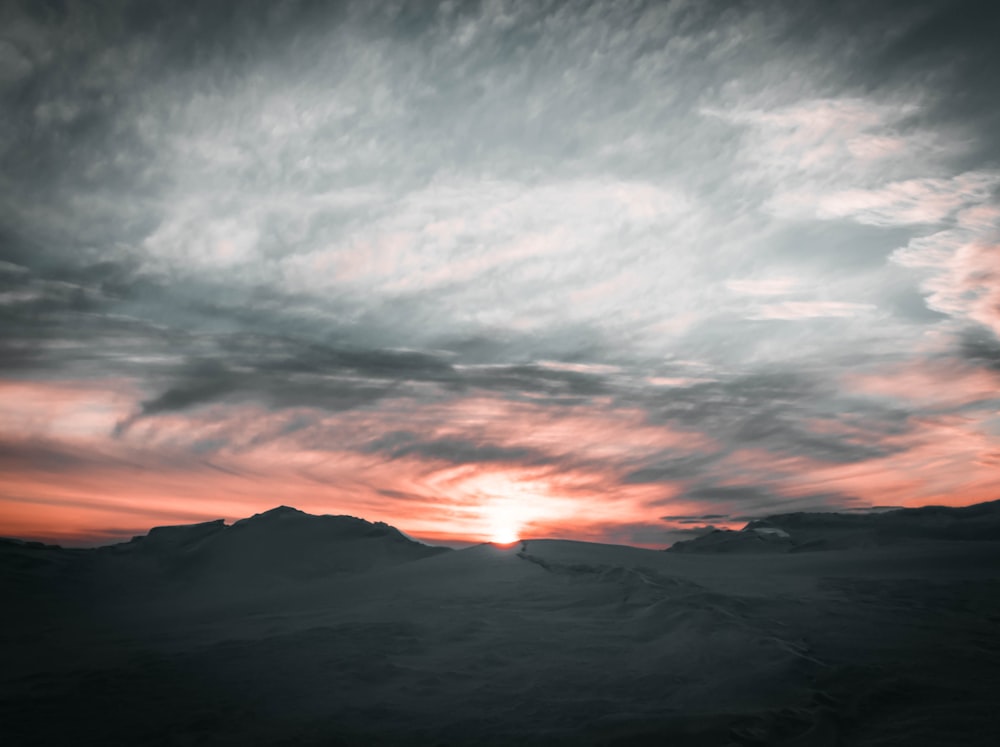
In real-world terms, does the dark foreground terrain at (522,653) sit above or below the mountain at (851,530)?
below

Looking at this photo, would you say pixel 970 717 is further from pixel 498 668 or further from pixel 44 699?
pixel 44 699

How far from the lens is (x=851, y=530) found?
97.1ft

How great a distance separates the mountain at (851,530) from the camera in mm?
26203

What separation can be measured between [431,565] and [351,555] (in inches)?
199

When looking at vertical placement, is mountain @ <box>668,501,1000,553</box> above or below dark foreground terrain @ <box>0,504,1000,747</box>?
above

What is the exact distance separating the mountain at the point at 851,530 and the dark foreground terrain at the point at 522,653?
736cm

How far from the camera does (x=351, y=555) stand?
75.6ft

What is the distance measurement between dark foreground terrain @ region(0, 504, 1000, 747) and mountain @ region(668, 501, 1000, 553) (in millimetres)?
7356

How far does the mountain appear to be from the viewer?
26.2m

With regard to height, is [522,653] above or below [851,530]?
below

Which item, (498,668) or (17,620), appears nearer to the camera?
(498,668)

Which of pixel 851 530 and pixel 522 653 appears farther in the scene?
pixel 851 530

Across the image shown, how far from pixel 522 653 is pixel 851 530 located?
26.7m

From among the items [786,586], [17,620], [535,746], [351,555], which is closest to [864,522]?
[786,586]
